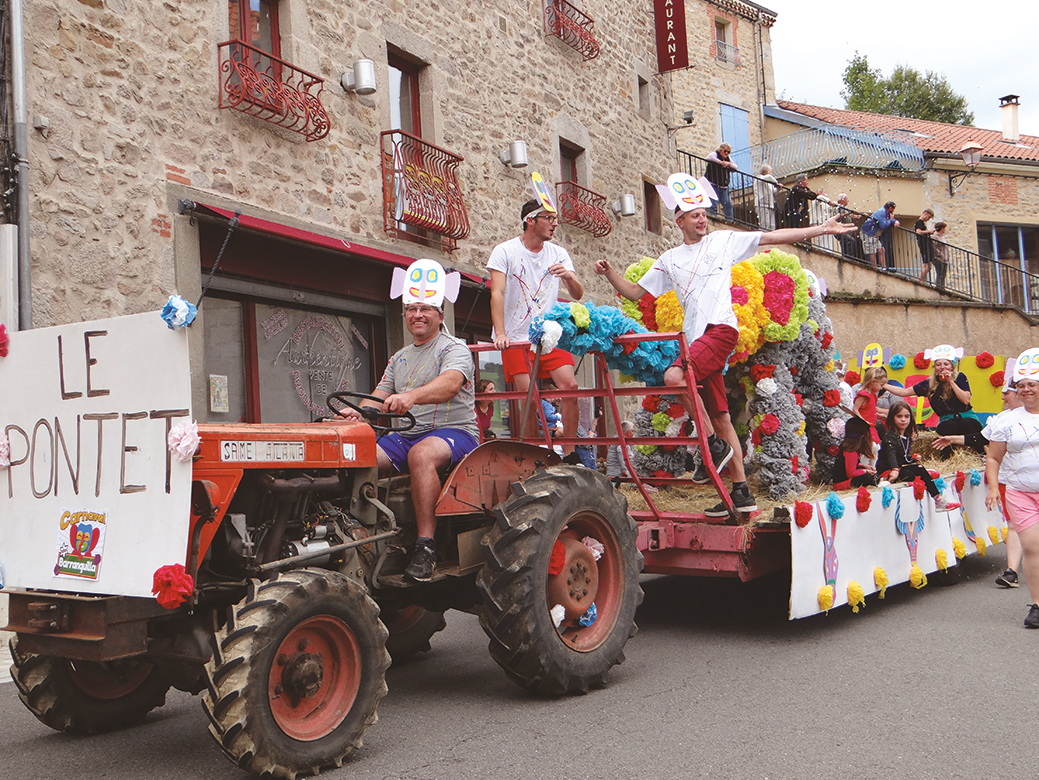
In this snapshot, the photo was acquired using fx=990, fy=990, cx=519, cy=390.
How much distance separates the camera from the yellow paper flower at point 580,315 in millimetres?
5426

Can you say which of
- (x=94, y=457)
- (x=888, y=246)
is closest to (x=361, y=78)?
(x=94, y=457)

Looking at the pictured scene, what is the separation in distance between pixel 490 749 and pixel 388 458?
1415mm

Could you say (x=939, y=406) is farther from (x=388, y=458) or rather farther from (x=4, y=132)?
(x=4, y=132)

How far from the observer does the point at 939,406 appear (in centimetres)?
1055

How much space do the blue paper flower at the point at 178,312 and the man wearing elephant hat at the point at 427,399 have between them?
46.0 inches

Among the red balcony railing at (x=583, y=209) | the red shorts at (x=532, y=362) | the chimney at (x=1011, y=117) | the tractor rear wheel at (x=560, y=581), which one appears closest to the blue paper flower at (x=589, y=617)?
the tractor rear wheel at (x=560, y=581)

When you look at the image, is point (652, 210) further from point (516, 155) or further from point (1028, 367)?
point (1028, 367)

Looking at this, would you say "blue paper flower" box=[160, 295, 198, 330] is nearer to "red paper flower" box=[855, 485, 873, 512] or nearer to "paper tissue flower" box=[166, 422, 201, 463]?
"paper tissue flower" box=[166, 422, 201, 463]

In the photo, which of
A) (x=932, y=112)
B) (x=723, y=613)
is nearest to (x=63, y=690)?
(x=723, y=613)

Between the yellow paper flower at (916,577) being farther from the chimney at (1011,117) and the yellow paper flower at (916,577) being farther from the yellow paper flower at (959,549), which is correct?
the chimney at (1011,117)

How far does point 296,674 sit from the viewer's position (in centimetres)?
356

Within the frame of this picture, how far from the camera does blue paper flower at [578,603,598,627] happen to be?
16.0 feet

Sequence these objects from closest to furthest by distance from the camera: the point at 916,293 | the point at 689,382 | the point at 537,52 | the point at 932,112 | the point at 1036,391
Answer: the point at 689,382 < the point at 1036,391 < the point at 537,52 < the point at 916,293 < the point at 932,112

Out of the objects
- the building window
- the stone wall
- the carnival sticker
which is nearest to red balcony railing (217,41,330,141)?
the stone wall
